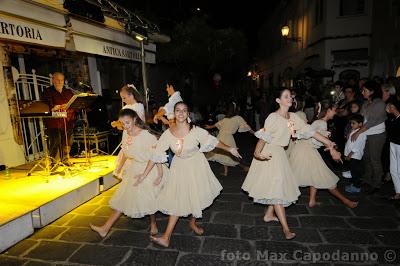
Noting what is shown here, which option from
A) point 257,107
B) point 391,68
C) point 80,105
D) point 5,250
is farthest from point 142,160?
point 391,68

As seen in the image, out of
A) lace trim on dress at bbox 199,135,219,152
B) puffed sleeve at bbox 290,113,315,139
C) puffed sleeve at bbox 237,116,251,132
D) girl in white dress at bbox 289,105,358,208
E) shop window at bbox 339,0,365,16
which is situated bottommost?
girl in white dress at bbox 289,105,358,208

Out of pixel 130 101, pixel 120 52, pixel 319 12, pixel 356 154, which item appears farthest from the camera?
pixel 319 12

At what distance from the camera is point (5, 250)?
4051mm

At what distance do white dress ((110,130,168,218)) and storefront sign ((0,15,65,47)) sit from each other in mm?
2803

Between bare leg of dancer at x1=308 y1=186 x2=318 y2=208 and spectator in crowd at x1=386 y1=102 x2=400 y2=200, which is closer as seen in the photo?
spectator in crowd at x1=386 y1=102 x2=400 y2=200

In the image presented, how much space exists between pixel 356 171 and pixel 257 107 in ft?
25.7

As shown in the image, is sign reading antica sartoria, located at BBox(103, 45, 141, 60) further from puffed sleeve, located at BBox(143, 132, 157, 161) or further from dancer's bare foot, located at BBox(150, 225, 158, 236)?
dancer's bare foot, located at BBox(150, 225, 158, 236)

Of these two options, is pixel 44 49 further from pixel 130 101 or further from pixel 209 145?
pixel 209 145

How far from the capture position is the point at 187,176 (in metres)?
4.06

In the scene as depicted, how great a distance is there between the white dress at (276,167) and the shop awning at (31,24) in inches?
173

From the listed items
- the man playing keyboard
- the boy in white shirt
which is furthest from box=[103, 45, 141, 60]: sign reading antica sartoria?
the boy in white shirt

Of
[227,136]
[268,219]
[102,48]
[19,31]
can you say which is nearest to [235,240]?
[268,219]

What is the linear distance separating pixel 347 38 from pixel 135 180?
16970 millimetres

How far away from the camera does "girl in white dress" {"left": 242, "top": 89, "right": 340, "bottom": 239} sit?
4168 millimetres
